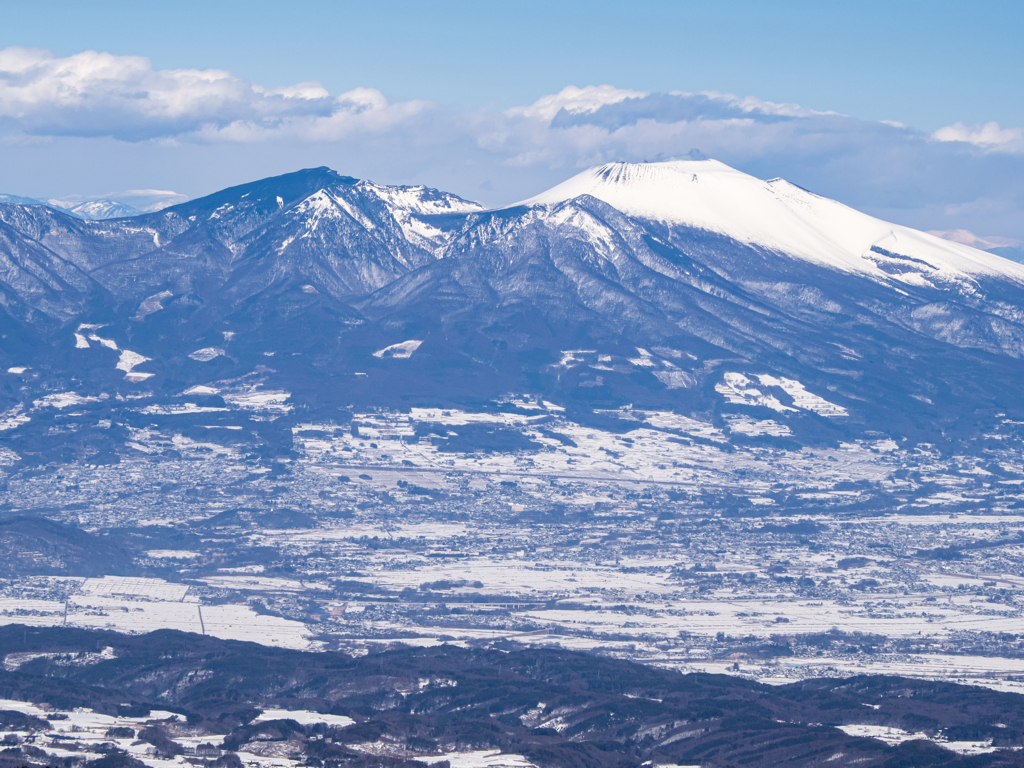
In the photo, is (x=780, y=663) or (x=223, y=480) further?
(x=223, y=480)

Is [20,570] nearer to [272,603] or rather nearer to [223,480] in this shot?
Answer: [272,603]

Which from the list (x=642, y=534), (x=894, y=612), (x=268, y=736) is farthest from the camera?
(x=642, y=534)

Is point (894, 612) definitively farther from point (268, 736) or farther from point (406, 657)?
point (268, 736)

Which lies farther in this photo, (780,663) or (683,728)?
(780,663)

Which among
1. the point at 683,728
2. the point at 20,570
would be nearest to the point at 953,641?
the point at 683,728

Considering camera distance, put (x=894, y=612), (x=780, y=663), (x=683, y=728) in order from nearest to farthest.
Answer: (x=683, y=728), (x=780, y=663), (x=894, y=612)

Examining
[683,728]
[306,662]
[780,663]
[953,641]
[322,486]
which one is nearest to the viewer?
[683,728]

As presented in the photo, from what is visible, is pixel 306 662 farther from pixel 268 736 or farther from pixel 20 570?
pixel 20 570

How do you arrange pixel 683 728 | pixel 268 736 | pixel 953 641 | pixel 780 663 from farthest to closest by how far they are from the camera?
pixel 953 641 < pixel 780 663 < pixel 683 728 < pixel 268 736

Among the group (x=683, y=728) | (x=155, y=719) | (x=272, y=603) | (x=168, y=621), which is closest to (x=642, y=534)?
(x=272, y=603)
